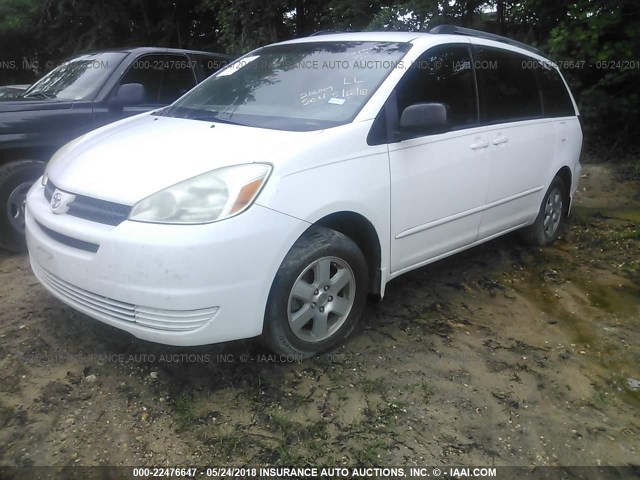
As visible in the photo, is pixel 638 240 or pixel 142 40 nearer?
pixel 638 240

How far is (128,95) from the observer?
4910 millimetres

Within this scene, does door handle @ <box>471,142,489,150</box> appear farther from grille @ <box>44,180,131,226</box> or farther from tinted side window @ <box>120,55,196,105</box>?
tinted side window @ <box>120,55,196,105</box>

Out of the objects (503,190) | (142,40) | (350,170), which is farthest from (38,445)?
(142,40)

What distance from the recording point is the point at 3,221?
4.39 m

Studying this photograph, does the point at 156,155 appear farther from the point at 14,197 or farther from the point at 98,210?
the point at 14,197

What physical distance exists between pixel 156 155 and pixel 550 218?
142 inches

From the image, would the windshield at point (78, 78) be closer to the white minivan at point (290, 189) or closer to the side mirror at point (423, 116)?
the white minivan at point (290, 189)

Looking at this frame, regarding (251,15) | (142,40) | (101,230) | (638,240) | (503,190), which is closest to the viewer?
(101,230)

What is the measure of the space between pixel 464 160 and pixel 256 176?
5.33 ft

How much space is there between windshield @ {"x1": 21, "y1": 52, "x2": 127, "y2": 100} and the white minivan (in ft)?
5.29

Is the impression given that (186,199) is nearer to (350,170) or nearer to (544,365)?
(350,170)

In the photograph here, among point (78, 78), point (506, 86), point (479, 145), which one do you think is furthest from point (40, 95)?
point (506, 86)

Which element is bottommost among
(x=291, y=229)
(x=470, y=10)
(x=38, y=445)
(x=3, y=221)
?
(x=38, y=445)

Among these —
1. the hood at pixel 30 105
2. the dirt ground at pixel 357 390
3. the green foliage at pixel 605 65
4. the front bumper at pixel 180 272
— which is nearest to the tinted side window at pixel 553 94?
the dirt ground at pixel 357 390
